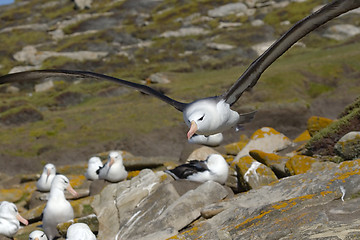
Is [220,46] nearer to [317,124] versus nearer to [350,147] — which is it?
[317,124]

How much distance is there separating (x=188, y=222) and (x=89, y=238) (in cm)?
213

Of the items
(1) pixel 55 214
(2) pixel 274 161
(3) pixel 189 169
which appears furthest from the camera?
(1) pixel 55 214

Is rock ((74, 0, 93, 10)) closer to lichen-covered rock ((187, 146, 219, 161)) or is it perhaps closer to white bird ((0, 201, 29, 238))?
lichen-covered rock ((187, 146, 219, 161))

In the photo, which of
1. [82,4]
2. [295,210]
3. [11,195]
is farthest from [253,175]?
[82,4]

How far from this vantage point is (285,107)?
25.2 m

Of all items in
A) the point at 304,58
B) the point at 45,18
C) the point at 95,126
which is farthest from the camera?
the point at 45,18

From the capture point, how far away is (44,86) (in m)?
49.8

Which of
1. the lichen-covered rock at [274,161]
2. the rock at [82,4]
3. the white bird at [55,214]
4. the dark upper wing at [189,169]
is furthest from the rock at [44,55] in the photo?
the lichen-covered rock at [274,161]

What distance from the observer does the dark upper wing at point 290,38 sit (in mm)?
6617

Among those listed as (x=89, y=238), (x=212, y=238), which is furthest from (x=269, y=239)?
(x=89, y=238)

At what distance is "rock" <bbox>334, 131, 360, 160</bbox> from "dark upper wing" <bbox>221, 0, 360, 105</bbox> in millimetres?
2589

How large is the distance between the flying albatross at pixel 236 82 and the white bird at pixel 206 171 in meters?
2.00

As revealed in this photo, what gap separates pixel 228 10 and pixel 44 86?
46.6 meters

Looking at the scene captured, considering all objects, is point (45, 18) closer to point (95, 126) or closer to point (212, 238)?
point (95, 126)
